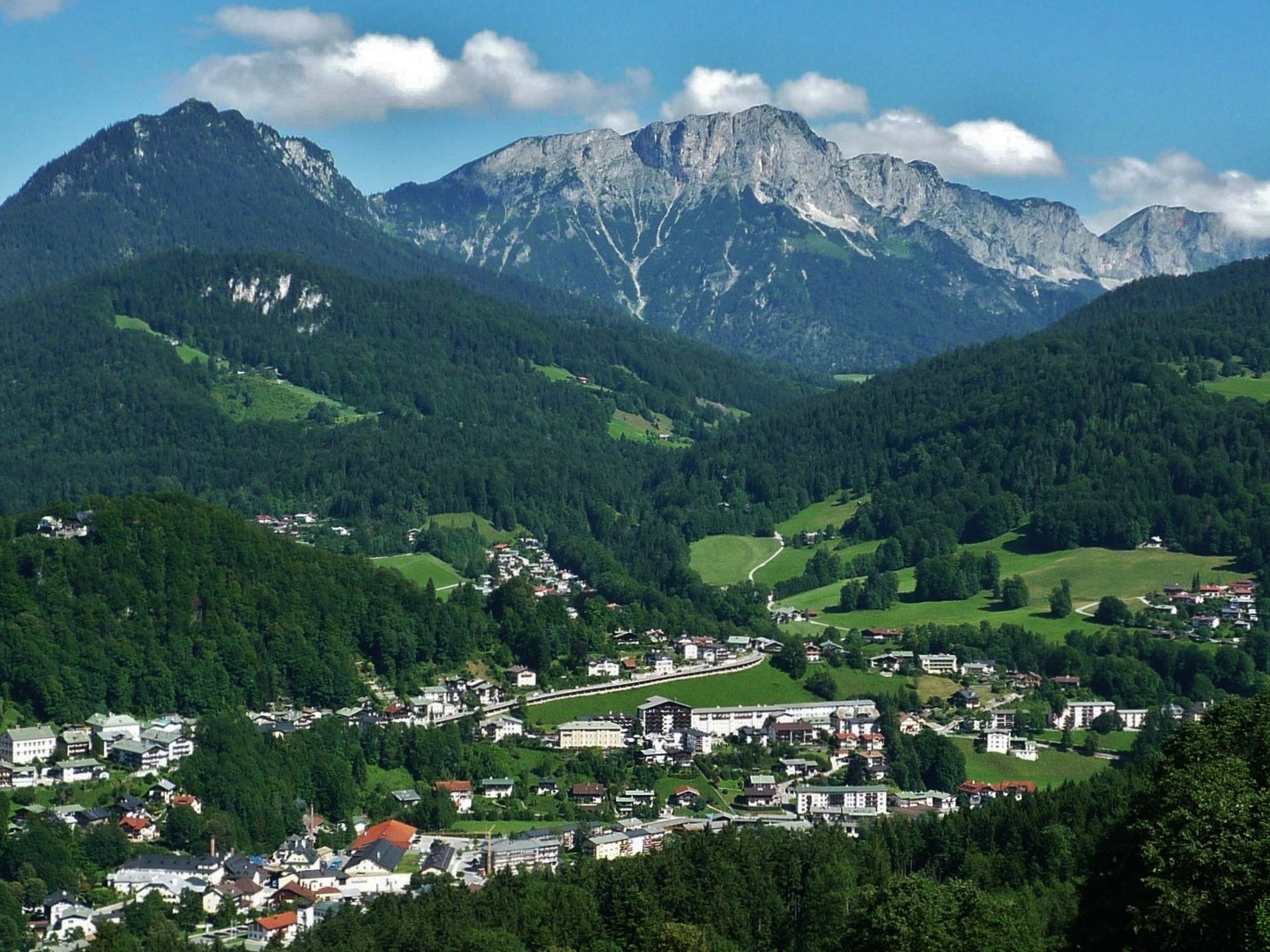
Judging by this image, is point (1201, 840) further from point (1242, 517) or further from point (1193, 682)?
point (1242, 517)

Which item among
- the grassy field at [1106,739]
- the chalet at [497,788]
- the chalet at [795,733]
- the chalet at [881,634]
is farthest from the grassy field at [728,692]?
the chalet at [497,788]

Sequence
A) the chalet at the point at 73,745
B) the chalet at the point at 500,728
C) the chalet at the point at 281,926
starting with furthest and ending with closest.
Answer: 1. the chalet at the point at 500,728
2. the chalet at the point at 73,745
3. the chalet at the point at 281,926

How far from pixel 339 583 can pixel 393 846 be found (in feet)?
124

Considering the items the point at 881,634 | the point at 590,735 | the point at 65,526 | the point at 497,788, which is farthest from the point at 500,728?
the point at 881,634

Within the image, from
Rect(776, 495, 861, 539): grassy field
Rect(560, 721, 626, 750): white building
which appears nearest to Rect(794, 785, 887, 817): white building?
Rect(560, 721, 626, 750): white building

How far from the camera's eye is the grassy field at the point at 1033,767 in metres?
104

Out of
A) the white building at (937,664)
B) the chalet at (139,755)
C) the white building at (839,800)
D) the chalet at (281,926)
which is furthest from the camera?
the white building at (937,664)

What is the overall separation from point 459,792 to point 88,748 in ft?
59.8

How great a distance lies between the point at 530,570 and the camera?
6486 inches

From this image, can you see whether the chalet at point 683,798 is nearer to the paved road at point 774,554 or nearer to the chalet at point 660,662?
the chalet at point 660,662

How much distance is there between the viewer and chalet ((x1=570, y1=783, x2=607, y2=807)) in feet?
317

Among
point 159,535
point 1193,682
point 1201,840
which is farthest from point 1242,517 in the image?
point 1201,840

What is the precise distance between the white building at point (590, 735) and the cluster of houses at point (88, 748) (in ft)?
67.6

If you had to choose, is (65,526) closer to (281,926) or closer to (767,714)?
(767,714)
